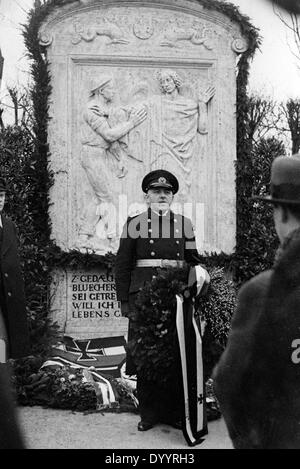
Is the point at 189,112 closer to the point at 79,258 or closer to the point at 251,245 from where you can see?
the point at 251,245

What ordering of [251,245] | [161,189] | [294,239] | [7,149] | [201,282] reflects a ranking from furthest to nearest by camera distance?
1. [251,245]
2. [7,149]
3. [161,189]
4. [201,282]
5. [294,239]

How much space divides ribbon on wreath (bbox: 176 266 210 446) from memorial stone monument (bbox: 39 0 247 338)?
120 inches

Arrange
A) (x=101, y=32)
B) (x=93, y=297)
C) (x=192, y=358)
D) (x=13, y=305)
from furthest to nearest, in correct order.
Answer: (x=101, y=32) < (x=93, y=297) < (x=13, y=305) < (x=192, y=358)

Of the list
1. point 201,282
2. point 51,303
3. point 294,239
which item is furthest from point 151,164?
point 294,239

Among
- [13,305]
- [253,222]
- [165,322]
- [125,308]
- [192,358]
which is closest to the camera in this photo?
[192,358]

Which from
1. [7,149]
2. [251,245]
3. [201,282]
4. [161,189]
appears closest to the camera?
[201,282]

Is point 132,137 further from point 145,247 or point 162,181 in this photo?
point 145,247

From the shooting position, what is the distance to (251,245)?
7.29 meters

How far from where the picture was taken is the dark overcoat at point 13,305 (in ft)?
14.7

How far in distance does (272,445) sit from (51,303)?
5.61 metres

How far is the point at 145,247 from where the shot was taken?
16.2 ft

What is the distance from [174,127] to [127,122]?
0.60 meters

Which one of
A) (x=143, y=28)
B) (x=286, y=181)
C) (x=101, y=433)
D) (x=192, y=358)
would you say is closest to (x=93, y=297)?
(x=101, y=433)

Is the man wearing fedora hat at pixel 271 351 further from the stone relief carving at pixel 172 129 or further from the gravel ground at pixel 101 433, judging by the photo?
the stone relief carving at pixel 172 129
